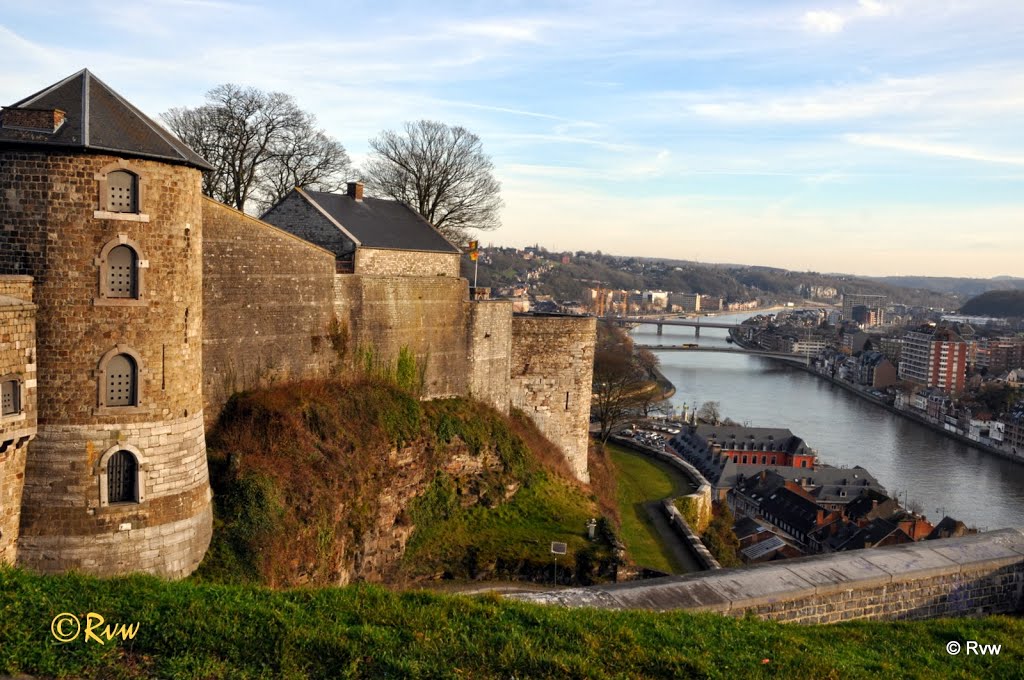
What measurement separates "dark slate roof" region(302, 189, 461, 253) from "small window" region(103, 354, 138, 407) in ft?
24.1

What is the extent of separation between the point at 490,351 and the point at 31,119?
35.9 feet

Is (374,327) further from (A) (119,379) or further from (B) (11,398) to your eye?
(B) (11,398)

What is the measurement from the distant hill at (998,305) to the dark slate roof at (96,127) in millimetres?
203914

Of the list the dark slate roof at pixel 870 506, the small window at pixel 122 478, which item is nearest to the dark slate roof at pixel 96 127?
the small window at pixel 122 478

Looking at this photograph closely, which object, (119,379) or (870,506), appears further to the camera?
(870,506)

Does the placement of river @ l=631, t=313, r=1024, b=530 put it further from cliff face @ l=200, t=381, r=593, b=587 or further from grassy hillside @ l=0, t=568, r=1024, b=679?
grassy hillside @ l=0, t=568, r=1024, b=679

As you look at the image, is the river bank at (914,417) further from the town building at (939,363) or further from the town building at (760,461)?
the town building at (760,461)

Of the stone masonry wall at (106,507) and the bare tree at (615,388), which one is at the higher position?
the stone masonry wall at (106,507)

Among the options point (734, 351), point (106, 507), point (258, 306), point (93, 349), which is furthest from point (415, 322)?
point (734, 351)

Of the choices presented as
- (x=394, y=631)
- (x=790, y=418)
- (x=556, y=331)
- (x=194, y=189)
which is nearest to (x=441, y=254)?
(x=556, y=331)

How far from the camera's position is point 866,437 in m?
60.0

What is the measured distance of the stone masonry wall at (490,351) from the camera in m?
18.1

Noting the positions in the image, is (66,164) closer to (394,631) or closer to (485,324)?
(394,631)

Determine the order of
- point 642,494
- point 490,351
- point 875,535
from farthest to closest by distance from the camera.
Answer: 1. point 875,535
2. point 642,494
3. point 490,351
